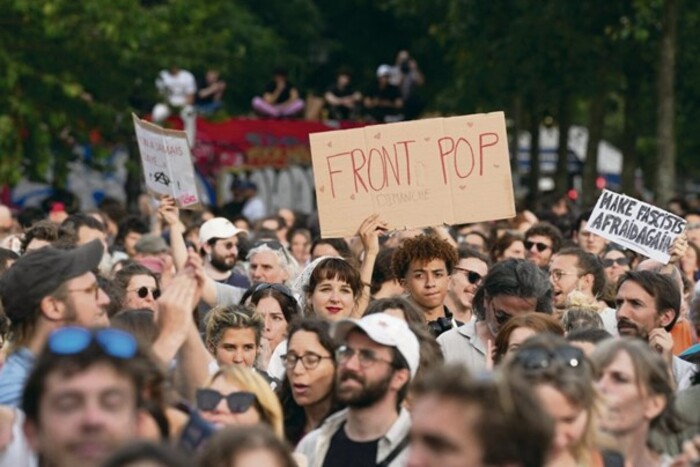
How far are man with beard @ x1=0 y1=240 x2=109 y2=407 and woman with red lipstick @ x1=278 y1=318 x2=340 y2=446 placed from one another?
3.73 ft

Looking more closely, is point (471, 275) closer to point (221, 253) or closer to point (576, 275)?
point (576, 275)

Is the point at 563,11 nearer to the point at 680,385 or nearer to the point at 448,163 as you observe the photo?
the point at 448,163

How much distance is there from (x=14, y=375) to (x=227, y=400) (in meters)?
0.78

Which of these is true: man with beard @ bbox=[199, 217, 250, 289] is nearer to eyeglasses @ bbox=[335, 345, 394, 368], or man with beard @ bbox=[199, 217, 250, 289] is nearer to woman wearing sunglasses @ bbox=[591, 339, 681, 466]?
eyeglasses @ bbox=[335, 345, 394, 368]

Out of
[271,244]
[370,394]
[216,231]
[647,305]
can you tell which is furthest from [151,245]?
[370,394]

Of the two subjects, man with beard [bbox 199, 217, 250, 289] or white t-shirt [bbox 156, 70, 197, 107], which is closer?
man with beard [bbox 199, 217, 250, 289]

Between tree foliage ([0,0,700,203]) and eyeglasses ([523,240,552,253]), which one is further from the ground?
tree foliage ([0,0,700,203])

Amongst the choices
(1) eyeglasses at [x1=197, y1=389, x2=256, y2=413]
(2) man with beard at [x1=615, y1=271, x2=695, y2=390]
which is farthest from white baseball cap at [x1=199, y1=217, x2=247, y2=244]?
(1) eyeglasses at [x1=197, y1=389, x2=256, y2=413]

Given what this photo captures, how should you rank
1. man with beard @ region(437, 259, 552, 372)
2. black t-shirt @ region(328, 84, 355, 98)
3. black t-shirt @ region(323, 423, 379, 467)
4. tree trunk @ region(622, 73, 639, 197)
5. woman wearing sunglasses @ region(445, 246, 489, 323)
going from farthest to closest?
1. black t-shirt @ region(328, 84, 355, 98)
2. tree trunk @ region(622, 73, 639, 197)
3. woman wearing sunglasses @ region(445, 246, 489, 323)
4. man with beard @ region(437, 259, 552, 372)
5. black t-shirt @ region(323, 423, 379, 467)

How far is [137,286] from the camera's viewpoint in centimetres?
1259

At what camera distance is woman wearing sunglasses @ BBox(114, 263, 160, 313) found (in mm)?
12406

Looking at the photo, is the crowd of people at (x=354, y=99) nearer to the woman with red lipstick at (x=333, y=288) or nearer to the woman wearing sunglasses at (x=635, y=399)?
the woman with red lipstick at (x=333, y=288)

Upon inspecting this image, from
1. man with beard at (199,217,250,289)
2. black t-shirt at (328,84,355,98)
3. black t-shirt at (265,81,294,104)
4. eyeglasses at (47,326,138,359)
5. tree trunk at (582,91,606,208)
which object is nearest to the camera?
eyeglasses at (47,326,138,359)

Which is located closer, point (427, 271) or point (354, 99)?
point (427, 271)
